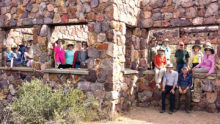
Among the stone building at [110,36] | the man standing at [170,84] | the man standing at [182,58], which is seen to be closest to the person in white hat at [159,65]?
the man standing at [170,84]

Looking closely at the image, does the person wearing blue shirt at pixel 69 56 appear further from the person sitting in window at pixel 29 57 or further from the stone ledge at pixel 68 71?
the person sitting in window at pixel 29 57

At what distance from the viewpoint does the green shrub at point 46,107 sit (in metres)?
4.69

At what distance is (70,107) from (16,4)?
4.16 m

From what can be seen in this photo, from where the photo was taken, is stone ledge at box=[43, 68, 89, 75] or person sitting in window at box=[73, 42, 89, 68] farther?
person sitting in window at box=[73, 42, 89, 68]

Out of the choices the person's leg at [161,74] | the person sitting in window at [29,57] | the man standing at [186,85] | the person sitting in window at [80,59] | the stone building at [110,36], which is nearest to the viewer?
the stone building at [110,36]

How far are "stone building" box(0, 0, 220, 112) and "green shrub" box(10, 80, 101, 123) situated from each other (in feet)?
2.19

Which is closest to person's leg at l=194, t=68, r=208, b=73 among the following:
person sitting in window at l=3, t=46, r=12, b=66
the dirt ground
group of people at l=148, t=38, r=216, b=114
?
group of people at l=148, t=38, r=216, b=114

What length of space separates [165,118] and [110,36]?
2479 mm

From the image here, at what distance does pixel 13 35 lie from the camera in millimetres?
8898

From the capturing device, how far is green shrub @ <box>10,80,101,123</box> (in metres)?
4.69

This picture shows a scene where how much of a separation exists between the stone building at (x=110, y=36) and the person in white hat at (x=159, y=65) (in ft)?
1.07

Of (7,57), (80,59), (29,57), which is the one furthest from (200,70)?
(7,57)

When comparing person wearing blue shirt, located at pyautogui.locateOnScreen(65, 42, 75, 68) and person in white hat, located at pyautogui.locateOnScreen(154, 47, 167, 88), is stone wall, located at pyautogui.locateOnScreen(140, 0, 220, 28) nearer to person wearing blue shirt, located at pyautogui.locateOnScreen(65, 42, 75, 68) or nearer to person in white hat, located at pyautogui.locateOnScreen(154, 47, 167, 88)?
person in white hat, located at pyautogui.locateOnScreen(154, 47, 167, 88)

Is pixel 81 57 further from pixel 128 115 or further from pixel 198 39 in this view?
pixel 198 39
